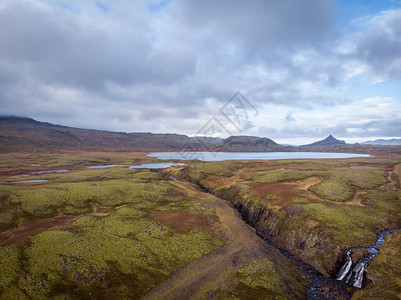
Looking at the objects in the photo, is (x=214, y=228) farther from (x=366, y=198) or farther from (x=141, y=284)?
(x=366, y=198)

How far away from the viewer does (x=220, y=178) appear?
7825 centimetres

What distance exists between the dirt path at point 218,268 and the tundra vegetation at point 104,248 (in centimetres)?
55

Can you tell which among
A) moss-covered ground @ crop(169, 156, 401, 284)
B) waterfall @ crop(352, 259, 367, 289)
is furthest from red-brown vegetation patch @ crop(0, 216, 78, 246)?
waterfall @ crop(352, 259, 367, 289)

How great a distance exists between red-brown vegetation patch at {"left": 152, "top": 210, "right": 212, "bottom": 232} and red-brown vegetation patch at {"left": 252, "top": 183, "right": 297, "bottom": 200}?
2122 centimetres

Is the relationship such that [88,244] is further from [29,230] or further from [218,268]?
[218,268]

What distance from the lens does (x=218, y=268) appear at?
2494 centimetres

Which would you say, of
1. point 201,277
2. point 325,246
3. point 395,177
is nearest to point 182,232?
point 201,277

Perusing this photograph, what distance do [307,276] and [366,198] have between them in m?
31.9

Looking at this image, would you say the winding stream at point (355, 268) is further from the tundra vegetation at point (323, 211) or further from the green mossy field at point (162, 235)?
the green mossy field at point (162, 235)

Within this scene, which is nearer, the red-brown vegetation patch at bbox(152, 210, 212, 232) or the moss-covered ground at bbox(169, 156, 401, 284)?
the moss-covered ground at bbox(169, 156, 401, 284)

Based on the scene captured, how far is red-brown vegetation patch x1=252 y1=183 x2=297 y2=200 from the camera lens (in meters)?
49.6

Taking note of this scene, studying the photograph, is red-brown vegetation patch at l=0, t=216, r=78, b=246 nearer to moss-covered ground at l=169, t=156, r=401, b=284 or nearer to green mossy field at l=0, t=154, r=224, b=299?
green mossy field at l=0, t=154, r=224, b=299

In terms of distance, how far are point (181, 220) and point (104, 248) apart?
14.2m

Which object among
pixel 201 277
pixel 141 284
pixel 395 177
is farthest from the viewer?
pixel 395 177
